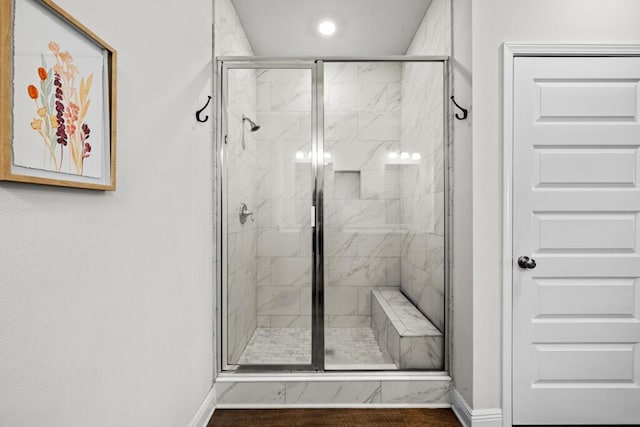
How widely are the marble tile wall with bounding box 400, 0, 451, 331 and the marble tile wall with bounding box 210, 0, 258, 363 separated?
37.3 inches

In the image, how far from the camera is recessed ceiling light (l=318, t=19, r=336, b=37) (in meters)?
3.15

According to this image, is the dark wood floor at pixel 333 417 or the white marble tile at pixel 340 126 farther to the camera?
the white marble tile at pixel 340 126

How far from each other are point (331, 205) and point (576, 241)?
53.6 inches

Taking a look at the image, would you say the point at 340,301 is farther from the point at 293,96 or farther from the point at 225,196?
the point at 293,96

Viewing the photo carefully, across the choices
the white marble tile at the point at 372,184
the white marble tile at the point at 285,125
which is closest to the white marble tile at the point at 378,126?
the white marble tile at the point at 372,184

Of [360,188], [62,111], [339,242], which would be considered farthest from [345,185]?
[62,111]

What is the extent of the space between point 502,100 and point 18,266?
218 centimetres

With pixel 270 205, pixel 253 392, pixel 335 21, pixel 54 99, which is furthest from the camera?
pixel 335 21

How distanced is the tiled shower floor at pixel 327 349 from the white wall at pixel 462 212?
0.45 meters

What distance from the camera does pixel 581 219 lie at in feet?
7.08

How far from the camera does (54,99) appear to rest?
0.97 metres

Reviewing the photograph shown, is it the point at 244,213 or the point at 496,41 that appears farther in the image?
the point at 244,213

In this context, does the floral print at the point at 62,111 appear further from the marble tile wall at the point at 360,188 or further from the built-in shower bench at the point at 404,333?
the built-in shower bench at the point at 404,333

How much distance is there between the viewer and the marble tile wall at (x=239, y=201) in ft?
8.32
